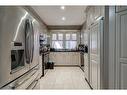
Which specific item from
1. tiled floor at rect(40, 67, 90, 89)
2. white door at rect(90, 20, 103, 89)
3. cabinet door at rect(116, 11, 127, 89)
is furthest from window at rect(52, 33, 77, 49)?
cabinet door at rect(116, 11, 127, 89)

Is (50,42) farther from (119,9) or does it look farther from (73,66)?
(119,9)

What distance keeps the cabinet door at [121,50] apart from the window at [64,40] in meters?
8.15

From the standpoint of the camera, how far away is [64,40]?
10375mm

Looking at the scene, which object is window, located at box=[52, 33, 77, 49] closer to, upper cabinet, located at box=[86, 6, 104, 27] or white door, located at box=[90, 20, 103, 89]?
upper cabinet, located at box=[86, 6, 104, 27]

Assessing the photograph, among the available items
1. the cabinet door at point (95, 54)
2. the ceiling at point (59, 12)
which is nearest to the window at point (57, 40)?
the ceiling at point (59, 12)

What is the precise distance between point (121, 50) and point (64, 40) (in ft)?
27.3

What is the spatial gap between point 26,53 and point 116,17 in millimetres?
1281

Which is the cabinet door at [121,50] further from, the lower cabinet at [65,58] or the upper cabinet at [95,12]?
the lower cabinet at [65,58]

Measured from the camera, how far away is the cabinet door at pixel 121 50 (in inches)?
80.4

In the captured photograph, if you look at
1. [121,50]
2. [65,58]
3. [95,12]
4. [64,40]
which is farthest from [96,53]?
[64,40]

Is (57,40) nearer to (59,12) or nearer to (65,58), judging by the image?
(65,58)

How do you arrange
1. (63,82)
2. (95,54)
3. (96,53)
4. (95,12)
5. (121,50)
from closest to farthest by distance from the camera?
(121,50)
(96,53)
(95,54)
(95,12)
(63,82)
